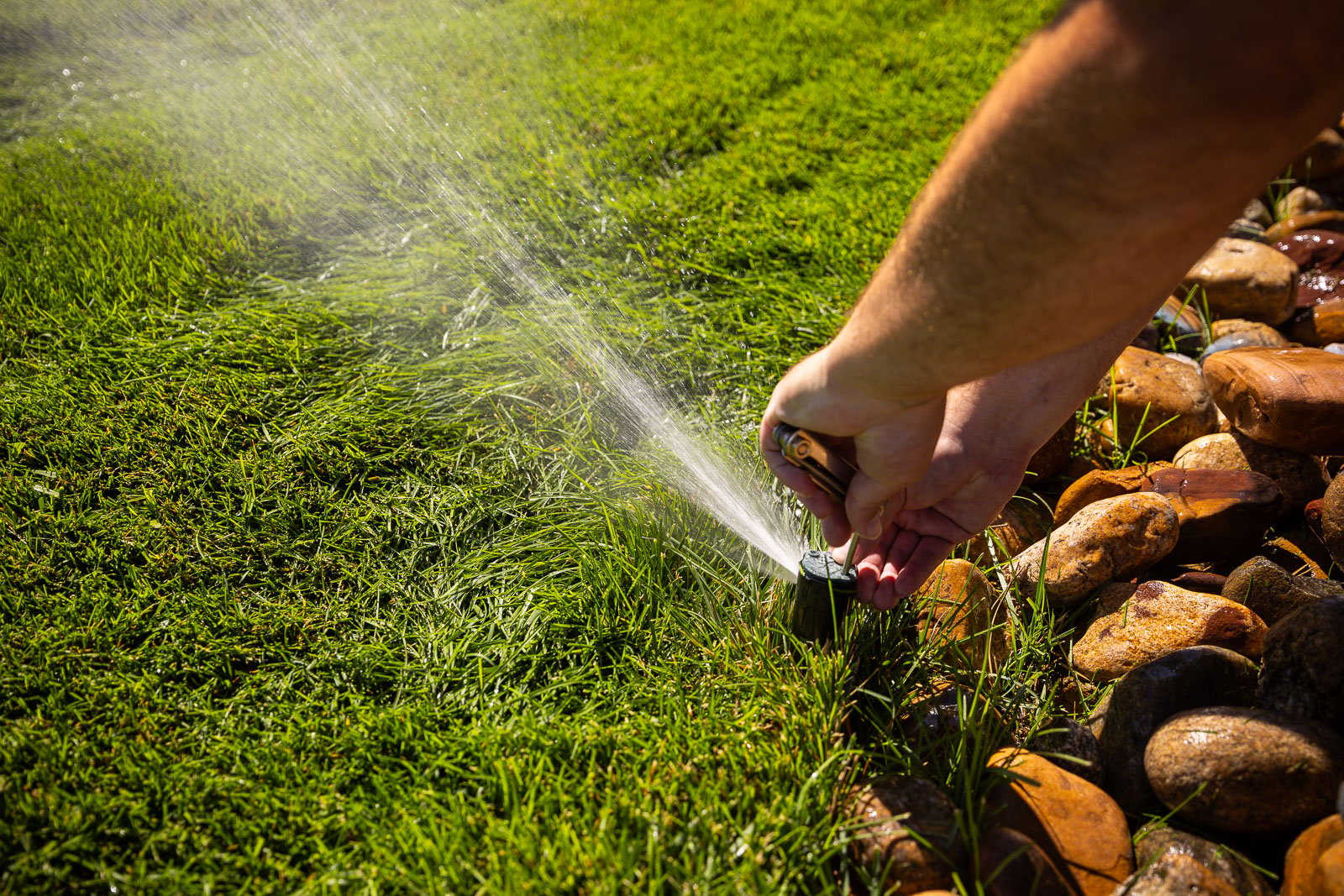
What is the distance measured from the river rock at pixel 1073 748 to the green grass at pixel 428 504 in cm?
7

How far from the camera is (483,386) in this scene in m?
3.09

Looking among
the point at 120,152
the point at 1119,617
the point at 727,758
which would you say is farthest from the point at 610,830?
the point at 120,152

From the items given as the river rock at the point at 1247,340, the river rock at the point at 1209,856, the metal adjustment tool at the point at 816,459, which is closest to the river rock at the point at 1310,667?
the river rock at the point at 1209,856

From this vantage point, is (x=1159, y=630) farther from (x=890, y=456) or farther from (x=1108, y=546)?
(x=890, y=456)

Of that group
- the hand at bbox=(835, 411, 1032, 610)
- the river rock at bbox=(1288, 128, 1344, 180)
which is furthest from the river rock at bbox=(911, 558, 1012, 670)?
the river rock at bbox=(1288, 128, 1344, 180)

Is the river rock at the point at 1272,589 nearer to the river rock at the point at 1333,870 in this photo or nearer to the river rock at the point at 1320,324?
the river rock at the point at 1333,870

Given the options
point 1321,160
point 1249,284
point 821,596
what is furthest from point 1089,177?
point 1321,160

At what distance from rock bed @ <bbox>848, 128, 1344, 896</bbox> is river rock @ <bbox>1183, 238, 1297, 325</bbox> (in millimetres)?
15

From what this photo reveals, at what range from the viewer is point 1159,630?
231 centimetres

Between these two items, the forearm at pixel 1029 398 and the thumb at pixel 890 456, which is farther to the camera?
the forearm at pixel 1029 398

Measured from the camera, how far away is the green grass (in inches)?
74.1

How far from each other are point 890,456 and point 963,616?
2.60ft

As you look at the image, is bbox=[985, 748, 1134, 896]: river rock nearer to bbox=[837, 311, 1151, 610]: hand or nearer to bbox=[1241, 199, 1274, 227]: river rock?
bbox=[837, 311, 1151, 610]: hand

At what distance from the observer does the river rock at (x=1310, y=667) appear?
1.94 meters
